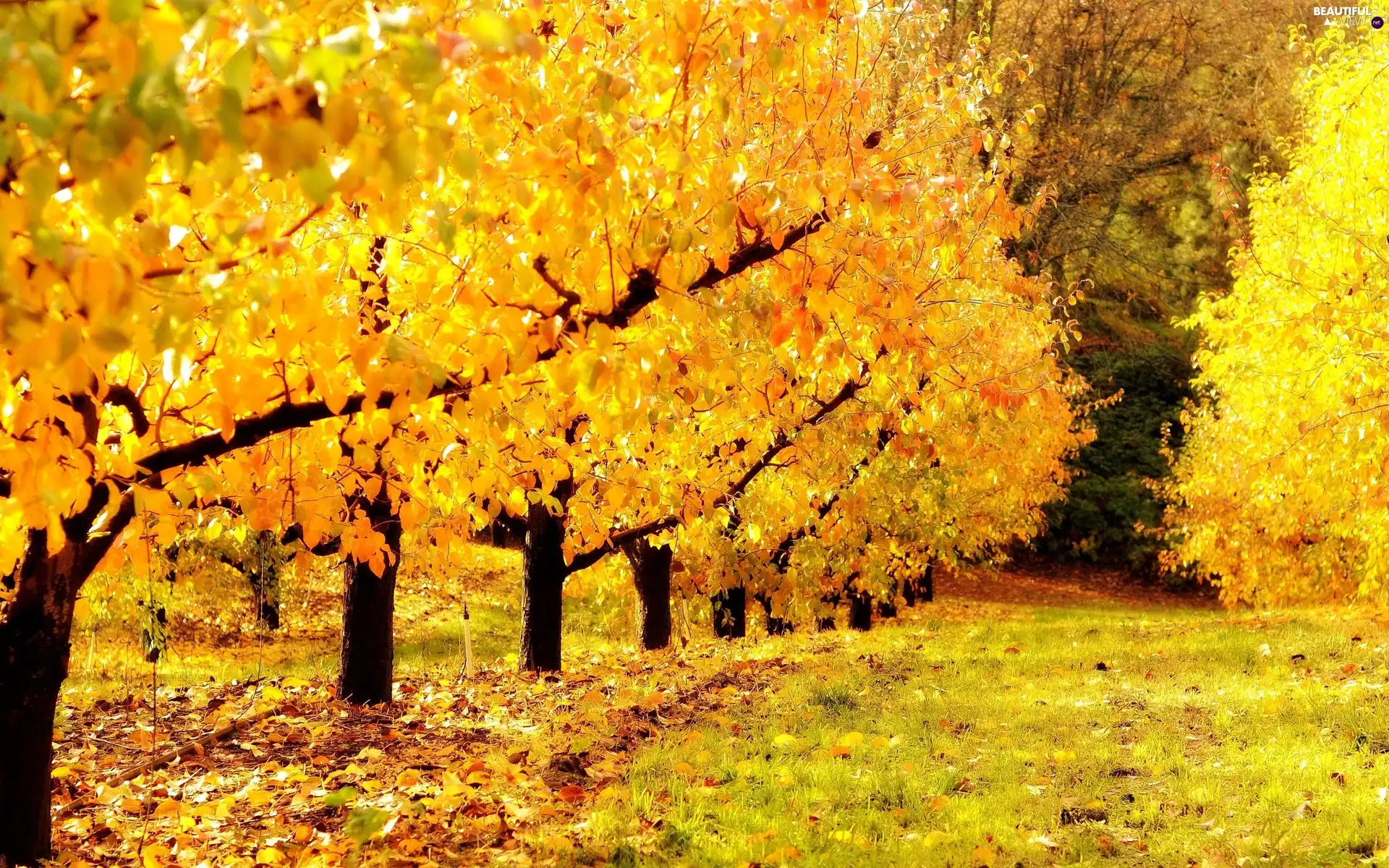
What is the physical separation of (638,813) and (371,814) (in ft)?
4.16

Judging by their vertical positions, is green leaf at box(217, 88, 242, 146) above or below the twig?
above

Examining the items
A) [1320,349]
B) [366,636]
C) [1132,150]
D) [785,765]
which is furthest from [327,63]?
[1132,150]

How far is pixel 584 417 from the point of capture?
9.19m

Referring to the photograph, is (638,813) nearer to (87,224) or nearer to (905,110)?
(87,224)

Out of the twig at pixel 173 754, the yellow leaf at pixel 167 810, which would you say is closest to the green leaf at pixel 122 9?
the yellow leaf at pixel 167 810

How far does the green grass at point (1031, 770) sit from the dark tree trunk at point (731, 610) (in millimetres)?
6256

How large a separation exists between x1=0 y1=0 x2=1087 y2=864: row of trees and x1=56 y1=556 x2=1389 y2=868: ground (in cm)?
121

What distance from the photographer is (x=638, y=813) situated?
204 inches

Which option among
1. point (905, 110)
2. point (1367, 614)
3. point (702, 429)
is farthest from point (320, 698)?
point (1367, 614)

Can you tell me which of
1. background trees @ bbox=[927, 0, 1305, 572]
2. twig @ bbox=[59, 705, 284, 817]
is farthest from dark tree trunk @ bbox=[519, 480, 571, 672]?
background trees @ bbox=[927, 0, 1305, 572]

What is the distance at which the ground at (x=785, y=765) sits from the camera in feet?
15.8

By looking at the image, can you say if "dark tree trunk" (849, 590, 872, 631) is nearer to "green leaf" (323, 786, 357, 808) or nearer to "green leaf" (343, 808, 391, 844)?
"green leaf" (323, 786, 357, 808)

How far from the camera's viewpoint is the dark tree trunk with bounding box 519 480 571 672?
10938 mm

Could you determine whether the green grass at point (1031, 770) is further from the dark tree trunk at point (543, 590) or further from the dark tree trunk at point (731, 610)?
the dark tree trunk at point (731, 610)
